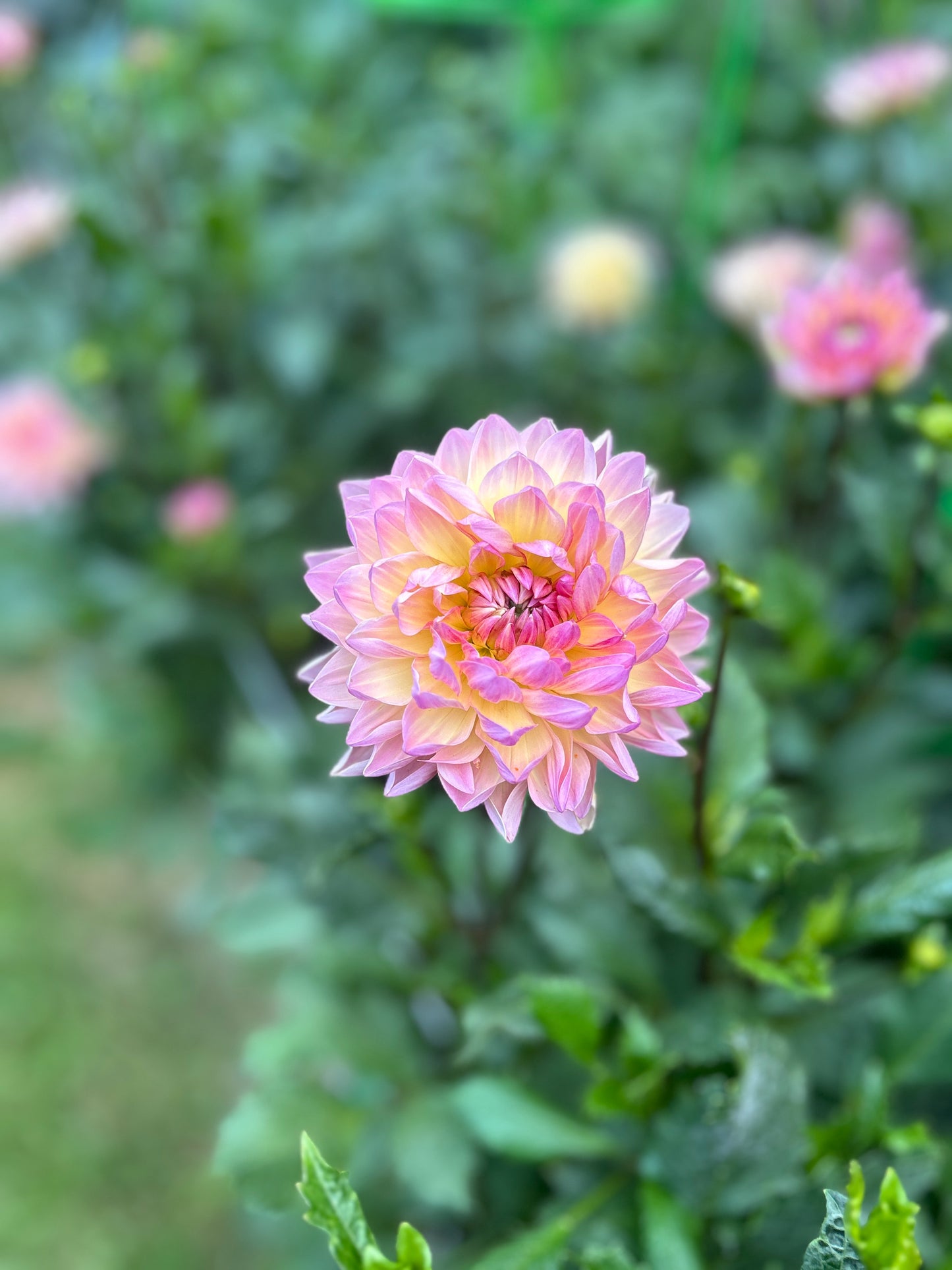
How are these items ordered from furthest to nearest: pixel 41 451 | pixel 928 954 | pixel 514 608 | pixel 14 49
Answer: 1. pixel 14 49
2. pixel 41 451
3. pixel 928 954
4. pixel 514 608

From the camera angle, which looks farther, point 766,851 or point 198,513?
point 198,513

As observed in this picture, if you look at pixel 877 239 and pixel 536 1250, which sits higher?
pixel 877 239

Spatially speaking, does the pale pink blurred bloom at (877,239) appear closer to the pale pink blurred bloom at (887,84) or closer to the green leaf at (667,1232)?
the pale pink blurred bloom at (887,84)

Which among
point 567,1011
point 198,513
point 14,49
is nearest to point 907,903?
point 567,1011

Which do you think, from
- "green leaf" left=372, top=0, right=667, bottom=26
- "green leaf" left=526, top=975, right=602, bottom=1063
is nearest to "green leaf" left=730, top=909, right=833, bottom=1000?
"green leaf" left=526, top=975, right=602, bottom=1063

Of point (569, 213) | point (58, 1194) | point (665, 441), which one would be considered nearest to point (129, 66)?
point (569, 213)

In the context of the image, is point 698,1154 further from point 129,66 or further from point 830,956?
point 129,66

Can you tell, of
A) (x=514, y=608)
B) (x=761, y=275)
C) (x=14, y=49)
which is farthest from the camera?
(x=14, y=49)

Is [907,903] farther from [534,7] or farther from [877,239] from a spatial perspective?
[534,7]
